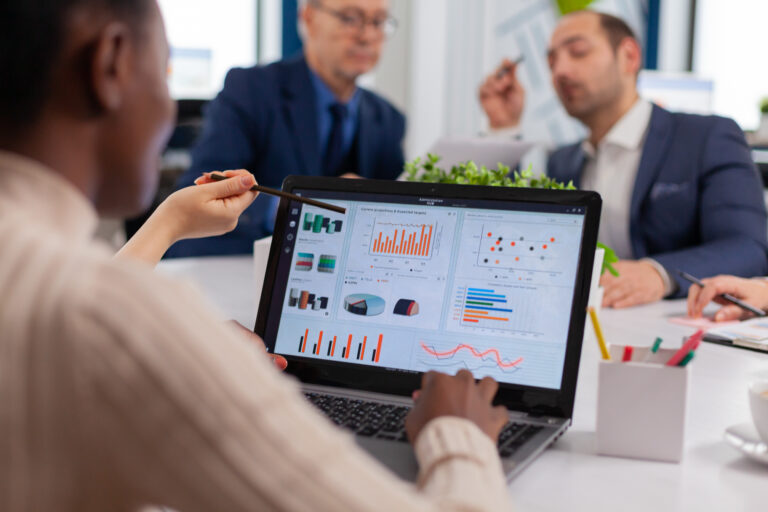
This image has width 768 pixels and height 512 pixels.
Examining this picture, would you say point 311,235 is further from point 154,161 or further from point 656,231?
point 656,231

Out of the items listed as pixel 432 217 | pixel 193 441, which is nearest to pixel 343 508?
pixel 193 441

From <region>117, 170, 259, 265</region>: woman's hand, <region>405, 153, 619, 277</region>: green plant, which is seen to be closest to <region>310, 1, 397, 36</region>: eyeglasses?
<region>405, 153, 619, 277</region>: green plant

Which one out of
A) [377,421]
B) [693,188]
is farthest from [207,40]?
[377,421]

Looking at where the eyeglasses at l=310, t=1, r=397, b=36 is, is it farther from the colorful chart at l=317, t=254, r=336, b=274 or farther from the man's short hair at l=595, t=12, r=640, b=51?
the colorful chart at l=317, t=254, r=336, b=274

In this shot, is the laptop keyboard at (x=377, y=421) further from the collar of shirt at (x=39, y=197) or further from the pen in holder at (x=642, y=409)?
the collar of shirt at (x=39, y=197)

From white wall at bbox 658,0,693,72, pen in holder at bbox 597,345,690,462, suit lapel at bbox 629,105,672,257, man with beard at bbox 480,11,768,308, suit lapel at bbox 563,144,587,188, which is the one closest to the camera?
pen in holder at bbox 597,345,690,462

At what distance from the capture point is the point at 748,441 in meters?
0.82

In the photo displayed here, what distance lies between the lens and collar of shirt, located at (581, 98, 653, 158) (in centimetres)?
230

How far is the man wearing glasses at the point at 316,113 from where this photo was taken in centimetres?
260

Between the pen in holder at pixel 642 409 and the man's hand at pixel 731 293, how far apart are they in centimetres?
71

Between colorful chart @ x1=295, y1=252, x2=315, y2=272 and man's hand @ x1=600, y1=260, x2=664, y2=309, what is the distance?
0.78 metres

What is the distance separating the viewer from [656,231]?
2.08 meters

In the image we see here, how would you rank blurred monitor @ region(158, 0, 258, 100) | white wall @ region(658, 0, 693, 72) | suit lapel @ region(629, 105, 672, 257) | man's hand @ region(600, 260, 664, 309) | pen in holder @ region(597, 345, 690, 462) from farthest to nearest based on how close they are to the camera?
white wall @ region(658, 0, 693, 72) < blurred monitor @ region(158, 0, 258, 100) < suit lapel @ region(629, 105, 672, 257) < man's hand @ region(600, 260, 664, 309) < pen in holder @ region(597, 345, 690, 462)

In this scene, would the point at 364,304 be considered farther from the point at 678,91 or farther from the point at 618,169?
the point at 678,91
